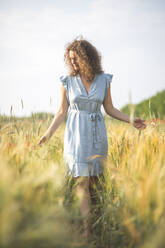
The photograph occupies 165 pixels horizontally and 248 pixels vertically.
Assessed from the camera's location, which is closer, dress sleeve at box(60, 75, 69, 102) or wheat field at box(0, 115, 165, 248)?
wheat field at box(0, 115, 165, 248)

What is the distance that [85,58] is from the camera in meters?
1.97

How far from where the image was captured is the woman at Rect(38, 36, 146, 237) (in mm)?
1853

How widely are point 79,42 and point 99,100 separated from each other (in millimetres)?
545

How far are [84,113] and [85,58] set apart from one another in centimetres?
46

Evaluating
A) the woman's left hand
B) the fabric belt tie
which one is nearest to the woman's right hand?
the fabric belt tie

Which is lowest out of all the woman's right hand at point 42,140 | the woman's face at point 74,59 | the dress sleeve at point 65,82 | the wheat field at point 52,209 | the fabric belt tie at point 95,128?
the wheat field at point 52,209

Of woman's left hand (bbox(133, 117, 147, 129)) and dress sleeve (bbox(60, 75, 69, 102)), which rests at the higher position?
dress sleeve (bbox(60, 75, 69, 102))

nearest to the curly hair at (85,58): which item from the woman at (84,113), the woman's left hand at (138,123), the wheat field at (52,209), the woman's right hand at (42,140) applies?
the woman at (84,113)

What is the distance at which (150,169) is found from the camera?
4.29 feet

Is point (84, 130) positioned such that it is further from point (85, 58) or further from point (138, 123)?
point (85, 58)

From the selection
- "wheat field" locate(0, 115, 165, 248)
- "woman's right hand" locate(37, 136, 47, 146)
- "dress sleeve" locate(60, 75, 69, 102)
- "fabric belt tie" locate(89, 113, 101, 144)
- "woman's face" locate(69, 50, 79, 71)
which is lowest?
"wheat field" locate(0, 115, 165, 248)

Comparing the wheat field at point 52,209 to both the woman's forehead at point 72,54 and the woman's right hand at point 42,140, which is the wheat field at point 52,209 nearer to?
the woman's right hand at point 42,140

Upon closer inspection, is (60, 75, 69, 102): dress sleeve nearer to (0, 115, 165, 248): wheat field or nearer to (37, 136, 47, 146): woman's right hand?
(37, 136, 47, 146): woman's right hand

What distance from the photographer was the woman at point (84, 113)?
1.85 m
